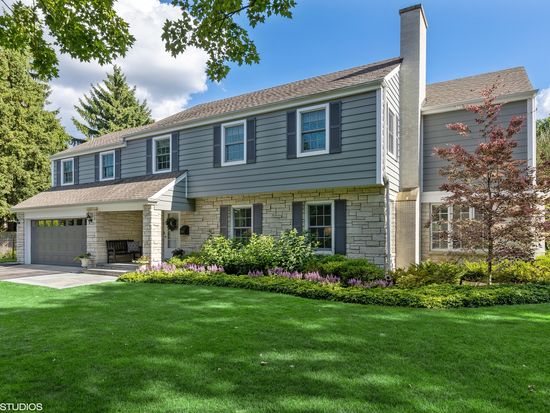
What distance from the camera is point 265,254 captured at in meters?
10.5

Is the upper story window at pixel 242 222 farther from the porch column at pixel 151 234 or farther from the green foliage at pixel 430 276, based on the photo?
the green foliage at pixel 430 276

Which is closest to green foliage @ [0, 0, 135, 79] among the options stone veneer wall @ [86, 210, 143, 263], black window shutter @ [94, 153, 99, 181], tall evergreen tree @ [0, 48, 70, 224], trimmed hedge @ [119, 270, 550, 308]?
trimmed hedge @ [119, 270, 550, 308]

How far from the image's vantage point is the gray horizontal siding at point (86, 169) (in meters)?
16.5

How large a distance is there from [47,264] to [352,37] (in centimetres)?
1601

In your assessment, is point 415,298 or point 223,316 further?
point 415,298

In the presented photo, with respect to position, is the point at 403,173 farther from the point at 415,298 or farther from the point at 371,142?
the point at 415,298

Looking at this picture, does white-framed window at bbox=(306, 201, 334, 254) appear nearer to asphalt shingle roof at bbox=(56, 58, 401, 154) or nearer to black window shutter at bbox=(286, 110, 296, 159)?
black window shutter at bbox=(286, 110, 296, 159)

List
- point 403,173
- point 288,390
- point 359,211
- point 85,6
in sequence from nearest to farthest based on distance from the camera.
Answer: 1. point 288,390
2. point 85,6
3. point 359,211
4. point 403,173

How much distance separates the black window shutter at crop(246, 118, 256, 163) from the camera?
463 inches

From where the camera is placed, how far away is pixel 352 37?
39.4 ft

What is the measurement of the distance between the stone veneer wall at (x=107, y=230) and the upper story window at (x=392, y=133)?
1104 cm

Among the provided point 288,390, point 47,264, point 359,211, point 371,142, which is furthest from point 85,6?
point 47,264

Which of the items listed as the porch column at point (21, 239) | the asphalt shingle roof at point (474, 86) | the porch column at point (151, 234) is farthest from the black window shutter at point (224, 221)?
the porch column at point (21, 239)

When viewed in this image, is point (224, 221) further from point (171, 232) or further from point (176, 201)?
point (171, 232)
